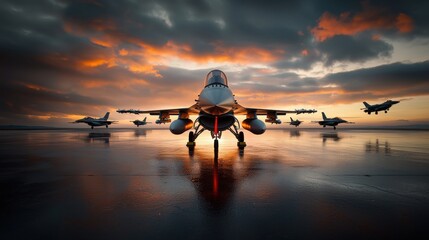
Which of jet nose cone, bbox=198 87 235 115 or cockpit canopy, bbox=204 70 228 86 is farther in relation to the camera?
cockpit canopy, bbox=204 70 228 86

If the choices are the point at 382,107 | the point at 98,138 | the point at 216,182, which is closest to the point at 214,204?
the point at 216,182

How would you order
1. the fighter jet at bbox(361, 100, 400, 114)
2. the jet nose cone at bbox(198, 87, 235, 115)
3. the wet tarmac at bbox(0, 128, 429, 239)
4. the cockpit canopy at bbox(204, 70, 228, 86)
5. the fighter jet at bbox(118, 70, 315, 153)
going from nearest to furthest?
the wet tarmac at bbox(0, 128, 429, 239) < the jet nose cone at bbox(198, 87, 235, 115) < the fighter jet at bbox(118, 70, 315, 153) < the cockpit canopy at bbox(204, 70, 228, 86) < the fighter jet at bbox(361, 100, 400, 114)

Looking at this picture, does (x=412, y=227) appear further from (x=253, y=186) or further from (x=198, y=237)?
(x=198, y=237)

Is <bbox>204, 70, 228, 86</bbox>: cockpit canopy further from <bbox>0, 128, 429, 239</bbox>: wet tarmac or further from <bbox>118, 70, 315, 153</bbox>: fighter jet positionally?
<bbox>0, 128, 429, 239</bbox>: wet tarmac

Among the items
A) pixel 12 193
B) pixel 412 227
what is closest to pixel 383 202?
pixel 412 227

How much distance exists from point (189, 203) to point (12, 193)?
12.5 ft

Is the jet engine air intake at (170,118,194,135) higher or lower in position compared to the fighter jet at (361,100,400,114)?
lower

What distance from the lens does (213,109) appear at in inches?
332

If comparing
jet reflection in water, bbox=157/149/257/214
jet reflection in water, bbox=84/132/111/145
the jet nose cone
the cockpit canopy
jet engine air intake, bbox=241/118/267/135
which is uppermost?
the cockpit canopy

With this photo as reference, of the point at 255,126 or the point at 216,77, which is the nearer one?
the point at 216,77

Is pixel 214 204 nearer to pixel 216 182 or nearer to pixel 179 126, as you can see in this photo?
pixel 216 182

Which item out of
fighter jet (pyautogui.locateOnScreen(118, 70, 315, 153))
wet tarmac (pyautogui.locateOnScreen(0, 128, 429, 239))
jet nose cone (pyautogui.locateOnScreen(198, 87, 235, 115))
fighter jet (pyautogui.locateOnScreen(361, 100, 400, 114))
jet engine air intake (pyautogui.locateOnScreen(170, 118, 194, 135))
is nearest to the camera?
wet tarmac (pyautogui.locateOnScreen(0, 128, 429, 239))

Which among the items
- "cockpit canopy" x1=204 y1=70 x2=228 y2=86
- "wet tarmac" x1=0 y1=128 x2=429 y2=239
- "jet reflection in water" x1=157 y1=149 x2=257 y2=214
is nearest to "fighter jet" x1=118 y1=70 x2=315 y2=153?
"cockpit canopy" x1=204 y1=70 x2=228 y2=86

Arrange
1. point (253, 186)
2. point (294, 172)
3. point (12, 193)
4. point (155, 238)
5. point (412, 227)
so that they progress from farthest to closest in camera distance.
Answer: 1. point (294, 172)
2. point (253, 186)
3. point (12, 193)
4. point (412, 227)
5. point (155, 238)
